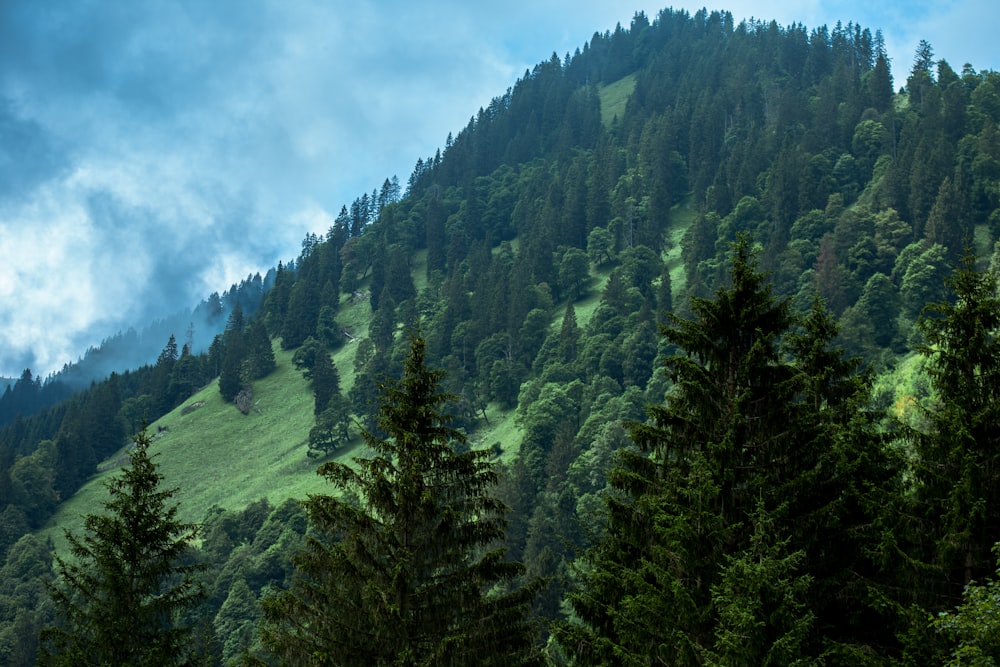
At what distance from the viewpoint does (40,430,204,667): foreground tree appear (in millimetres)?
20359

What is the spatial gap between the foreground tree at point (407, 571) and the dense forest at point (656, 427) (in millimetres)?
62

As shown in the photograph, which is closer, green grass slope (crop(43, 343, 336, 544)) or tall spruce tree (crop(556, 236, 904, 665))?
tall spruce tree (crop(556, 236, 904, 665))

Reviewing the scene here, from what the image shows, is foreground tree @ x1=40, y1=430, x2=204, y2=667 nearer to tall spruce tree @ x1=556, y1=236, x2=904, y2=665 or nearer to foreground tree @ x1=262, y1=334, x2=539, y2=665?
foreground tree @ x1=262, y1=334, x2=539, y2=665

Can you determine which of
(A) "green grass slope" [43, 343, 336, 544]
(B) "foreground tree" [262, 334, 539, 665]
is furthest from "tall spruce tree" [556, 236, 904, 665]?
(A) "green grass slope" [43, 343, 336, 544]

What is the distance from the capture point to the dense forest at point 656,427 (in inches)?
647

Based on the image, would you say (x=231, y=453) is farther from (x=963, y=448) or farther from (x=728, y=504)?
(x=963, y=448)

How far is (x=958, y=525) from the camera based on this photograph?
15.6m

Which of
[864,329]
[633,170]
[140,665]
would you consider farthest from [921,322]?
[633,170]

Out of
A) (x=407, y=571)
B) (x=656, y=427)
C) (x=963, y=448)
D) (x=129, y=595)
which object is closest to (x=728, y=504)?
(x=656, y=427)

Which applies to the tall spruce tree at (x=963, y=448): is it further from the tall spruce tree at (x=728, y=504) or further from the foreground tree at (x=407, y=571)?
the foreground tree at (x=407, y=571)

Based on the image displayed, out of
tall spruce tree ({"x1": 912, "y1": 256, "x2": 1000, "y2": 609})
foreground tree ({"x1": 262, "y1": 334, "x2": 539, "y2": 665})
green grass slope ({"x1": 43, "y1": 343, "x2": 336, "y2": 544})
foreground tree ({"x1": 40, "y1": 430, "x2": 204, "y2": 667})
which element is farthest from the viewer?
green grass slope ({"x1": 43, "y1": 343, "x2": 336, "y2": 544})

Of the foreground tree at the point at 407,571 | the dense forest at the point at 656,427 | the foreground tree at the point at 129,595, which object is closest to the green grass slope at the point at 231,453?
the dense forest at the point at 656,427

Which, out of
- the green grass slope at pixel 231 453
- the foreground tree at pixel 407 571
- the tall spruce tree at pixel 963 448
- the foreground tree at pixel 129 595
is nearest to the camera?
the tall spruce tree at pixel 963 448

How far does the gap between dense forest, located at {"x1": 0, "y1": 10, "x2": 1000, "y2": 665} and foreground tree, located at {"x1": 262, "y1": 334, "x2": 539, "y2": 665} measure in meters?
0.06
